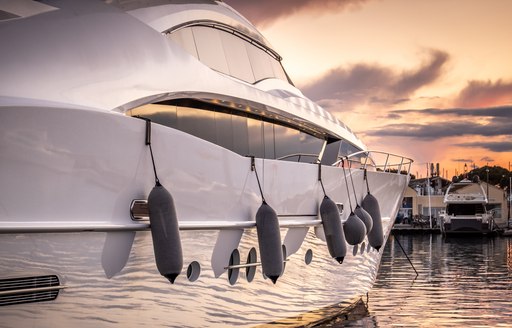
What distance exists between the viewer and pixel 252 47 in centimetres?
1305

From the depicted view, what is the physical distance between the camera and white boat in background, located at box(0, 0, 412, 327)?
6703 millimetres

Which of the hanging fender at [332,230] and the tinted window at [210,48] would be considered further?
the hanging fender at [332,230]

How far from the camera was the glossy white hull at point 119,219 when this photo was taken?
6.55 meters

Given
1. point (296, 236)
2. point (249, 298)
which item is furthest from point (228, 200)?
point (296, 236)

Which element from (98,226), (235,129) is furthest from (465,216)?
(98,226)

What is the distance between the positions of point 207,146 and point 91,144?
1.87 m

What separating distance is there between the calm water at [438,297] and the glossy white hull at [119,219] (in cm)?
401

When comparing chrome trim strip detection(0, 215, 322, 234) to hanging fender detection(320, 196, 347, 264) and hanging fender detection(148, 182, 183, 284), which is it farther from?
hanging fender detection(320, 196, 347, 264)

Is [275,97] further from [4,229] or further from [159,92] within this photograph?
[4,229]

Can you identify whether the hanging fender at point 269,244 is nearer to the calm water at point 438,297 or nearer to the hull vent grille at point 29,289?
the hull vent grille at point 29,289

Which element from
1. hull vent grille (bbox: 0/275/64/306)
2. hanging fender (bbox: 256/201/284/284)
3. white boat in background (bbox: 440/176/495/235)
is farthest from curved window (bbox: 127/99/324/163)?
white boat in background (bbox: 440/176/495/235)

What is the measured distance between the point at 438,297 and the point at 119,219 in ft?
39.3

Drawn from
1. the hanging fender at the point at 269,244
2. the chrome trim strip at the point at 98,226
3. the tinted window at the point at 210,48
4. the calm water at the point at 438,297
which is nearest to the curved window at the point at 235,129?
the tinted window at the point at 210,48

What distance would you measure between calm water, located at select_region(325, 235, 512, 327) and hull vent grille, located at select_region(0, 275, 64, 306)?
7055 millimetres
